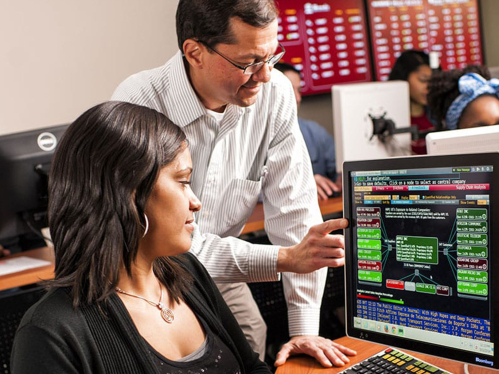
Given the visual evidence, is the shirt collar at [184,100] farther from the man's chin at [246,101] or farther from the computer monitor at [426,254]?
the computer monitor at [426,254]

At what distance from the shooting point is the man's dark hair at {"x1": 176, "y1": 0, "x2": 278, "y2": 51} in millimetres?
1584

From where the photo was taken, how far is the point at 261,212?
2.89 m

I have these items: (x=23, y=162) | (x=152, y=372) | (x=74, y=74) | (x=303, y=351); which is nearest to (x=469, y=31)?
(x=74, y=74)

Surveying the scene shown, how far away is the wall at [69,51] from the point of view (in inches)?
132

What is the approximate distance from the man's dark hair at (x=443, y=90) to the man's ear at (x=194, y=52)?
4.17ft

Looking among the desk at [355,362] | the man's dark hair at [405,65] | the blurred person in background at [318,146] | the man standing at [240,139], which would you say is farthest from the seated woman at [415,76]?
the desk at [355,362]

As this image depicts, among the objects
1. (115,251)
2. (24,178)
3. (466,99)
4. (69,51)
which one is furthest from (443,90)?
(69,51)

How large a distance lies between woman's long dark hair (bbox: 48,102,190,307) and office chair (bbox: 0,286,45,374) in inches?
44.2

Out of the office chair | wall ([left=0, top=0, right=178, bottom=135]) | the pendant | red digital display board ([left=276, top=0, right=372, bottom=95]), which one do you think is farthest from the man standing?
red digital display board ([left=276, top=0, right=372, bottom=95])

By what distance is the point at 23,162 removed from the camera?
2324mm

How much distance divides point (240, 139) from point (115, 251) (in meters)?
0.74

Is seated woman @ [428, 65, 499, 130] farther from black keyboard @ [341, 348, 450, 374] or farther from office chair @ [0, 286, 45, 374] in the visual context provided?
office chair @ [0, 286, 45, 374]

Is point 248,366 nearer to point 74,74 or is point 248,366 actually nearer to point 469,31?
point 74,74

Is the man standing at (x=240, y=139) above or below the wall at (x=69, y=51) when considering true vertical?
below
